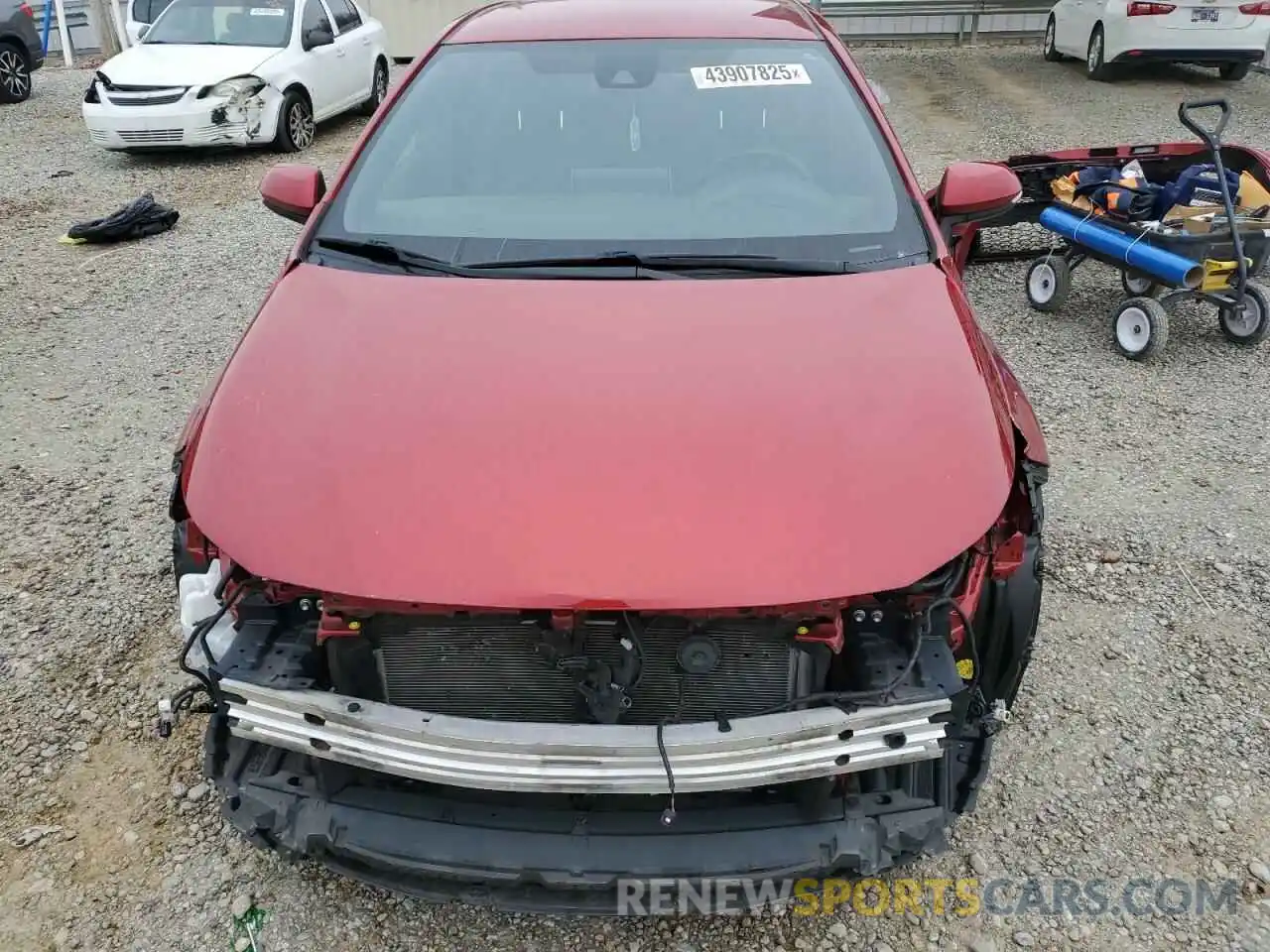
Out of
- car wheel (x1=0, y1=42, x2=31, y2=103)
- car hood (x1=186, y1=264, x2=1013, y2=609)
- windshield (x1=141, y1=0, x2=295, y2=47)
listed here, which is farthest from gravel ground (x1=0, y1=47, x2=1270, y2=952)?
car wheel (x1=0, y1=42, x2=31, y2=103)

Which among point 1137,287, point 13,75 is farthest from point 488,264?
point 13,75

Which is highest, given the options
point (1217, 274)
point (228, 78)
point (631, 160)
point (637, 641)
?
point (631, 160)

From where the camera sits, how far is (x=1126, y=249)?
191 inches

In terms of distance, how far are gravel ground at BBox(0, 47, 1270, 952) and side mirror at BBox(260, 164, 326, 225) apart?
4.38ft

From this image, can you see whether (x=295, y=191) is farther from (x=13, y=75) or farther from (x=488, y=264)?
(x=13, y=75)

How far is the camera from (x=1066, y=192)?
5.40 meters

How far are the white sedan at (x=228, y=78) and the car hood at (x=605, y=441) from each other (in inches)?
288

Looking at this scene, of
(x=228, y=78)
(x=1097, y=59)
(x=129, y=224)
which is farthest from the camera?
(x=1097, y=59)

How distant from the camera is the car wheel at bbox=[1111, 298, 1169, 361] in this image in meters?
4.86

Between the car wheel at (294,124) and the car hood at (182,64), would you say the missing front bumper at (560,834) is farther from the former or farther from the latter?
the car wheel at (294,124)

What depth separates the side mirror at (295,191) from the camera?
10.4ft

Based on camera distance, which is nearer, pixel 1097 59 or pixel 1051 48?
pixel 1097 59

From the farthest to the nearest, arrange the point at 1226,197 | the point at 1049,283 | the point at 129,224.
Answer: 1. the point at 129,224
2. the point at 1049,283
3. the point at 1226,197

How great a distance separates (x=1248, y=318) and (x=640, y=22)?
3.68 meters
